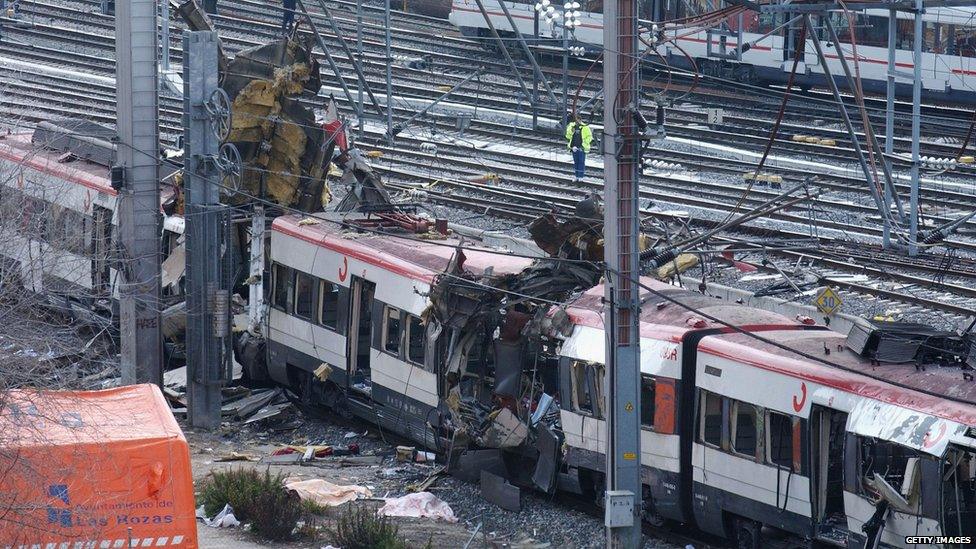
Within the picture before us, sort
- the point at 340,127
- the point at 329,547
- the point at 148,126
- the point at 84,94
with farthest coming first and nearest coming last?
the point at 84,94
the point at 340,127
the point at 148,126
the point at 329,547

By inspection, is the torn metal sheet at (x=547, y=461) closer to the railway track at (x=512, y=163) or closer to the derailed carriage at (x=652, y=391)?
the derailed carriage at (x=652, y=391)

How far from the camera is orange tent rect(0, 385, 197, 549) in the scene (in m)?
10.6

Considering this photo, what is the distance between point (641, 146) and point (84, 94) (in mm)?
31492

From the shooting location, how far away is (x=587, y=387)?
1588cm

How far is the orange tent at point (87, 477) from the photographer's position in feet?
34.8

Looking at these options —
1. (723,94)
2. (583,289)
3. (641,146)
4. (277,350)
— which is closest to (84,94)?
(723,94)

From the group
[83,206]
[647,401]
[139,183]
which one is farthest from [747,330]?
[83,206]

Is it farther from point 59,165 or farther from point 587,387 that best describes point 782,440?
point 59,165

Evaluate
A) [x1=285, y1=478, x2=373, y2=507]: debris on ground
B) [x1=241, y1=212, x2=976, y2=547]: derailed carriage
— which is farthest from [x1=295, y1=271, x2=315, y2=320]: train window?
[x1=285, y1=478, x2=373, y2=507]: debris on ground

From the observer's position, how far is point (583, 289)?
58.0 ft

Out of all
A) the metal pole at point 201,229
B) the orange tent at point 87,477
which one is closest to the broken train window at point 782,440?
the orange tent at point 87,477

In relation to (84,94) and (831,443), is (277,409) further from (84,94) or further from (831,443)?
(84,94)

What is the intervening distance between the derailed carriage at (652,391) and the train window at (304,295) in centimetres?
4

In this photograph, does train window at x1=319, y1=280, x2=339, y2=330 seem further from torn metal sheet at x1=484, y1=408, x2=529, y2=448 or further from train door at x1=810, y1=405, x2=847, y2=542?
train door at x1=810, y1=405, x2=847, y2=542
